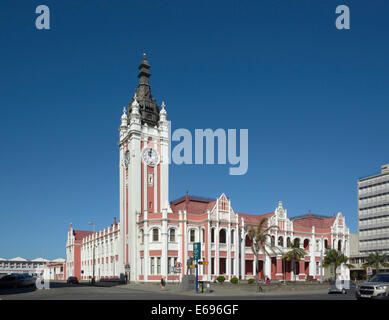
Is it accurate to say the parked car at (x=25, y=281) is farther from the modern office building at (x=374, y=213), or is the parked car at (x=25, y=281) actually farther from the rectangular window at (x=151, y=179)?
the modern office building at (x=374, y=213)

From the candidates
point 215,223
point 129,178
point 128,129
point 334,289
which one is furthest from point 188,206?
point 334,289

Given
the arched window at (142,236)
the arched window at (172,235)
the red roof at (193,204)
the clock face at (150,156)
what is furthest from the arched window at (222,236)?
the clock face at (150,156)

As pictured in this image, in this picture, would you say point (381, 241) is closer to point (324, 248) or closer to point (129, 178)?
point (324, 248)

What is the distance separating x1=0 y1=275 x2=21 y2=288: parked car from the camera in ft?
145

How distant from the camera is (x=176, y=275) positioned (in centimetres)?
6091

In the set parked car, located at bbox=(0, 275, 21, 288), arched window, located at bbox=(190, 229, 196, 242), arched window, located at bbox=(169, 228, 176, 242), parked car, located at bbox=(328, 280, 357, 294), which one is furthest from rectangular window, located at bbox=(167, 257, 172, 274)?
parked car, located at bbox=(328, 280, 357, 294)

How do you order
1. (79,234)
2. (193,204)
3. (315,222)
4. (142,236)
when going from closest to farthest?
1. (142,236)
2. (193,204)
3. (315,222)
4. (79,234)

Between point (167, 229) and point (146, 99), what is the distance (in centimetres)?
2285

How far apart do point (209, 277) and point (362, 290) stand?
4259cm

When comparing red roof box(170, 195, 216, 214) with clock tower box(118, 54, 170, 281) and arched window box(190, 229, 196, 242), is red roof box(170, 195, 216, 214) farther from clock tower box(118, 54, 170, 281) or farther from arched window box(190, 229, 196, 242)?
arched window box(190, 229, 196, 242)

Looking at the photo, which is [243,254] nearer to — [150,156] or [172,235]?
[172,235]

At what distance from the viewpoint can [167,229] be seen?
6141 cm

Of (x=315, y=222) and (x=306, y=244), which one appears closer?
(x=306, y=244)

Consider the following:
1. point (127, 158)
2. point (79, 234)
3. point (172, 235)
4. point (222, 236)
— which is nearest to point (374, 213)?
point (222, 236)
